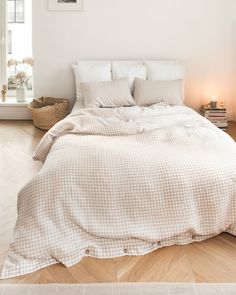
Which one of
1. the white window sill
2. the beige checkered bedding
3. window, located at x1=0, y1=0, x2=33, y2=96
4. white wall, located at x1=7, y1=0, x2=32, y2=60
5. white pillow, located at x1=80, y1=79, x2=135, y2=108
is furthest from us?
white wall, located at x1=7, y1=0, x2=32, y2=60

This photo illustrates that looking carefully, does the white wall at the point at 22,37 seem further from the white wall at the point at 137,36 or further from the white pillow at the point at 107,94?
the white pillow at the point at 107,94

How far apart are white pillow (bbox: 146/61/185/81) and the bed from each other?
233cm

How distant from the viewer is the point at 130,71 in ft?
15.8

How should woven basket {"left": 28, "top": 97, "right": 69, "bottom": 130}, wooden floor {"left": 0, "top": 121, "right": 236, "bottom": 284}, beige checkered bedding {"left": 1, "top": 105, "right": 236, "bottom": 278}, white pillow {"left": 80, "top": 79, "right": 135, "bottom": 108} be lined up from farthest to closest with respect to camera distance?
1. woven basket {"left": 28, "top": 97, "right": 69, "bottom": 130}
2. white pillow {"left": 80, "top": 79, "right": 135, "bottom": 108}
3. beige checkered bedding {"left": 1, "top": 105, "right": 236, "bottom": 278}
4. wooden floor {"left": 0, "top": 121, "right": 236, "bottom": 284}

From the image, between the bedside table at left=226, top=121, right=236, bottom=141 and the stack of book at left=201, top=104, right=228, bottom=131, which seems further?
the stack of book at left=201, top=104, right=228, bottom=131

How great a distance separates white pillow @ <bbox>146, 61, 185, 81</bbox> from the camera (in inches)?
190

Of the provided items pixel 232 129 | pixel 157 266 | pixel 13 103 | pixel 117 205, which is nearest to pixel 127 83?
pixel 232 129

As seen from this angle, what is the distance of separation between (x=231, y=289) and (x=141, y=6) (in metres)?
3.83

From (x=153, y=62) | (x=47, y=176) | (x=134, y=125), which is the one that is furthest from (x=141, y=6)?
(x=47, y=176)

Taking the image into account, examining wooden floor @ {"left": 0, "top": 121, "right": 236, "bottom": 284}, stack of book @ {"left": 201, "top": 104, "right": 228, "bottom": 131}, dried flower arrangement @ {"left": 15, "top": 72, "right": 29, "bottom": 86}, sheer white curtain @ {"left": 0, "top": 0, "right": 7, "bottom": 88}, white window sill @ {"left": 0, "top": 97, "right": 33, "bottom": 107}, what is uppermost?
sheer white curtain @ {"left": 0, "top": 0, "right": 7, "bottom": 88}

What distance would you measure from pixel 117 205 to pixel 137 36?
3.22 metres

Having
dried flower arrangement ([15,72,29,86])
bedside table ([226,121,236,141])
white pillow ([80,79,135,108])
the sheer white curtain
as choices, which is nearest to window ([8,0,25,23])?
the sheer white curtain

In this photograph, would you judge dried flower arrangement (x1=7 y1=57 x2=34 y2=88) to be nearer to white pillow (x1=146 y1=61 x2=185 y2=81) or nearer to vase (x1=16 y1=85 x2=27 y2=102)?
vase (x1=16 y1=85 x2=27 y2=102)

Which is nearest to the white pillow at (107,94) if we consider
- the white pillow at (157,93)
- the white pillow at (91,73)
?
the white pillow at (157,93)
